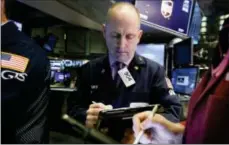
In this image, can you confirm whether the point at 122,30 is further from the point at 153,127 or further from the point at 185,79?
the point at 185,79

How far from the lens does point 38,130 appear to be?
48.2 inches

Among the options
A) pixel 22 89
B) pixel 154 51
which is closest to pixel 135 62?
pixel 22 89

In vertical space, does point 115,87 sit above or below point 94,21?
below

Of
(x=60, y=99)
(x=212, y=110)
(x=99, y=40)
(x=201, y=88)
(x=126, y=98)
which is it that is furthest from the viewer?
(x=99, y=40)

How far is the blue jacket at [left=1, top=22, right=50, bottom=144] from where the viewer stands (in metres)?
1.14

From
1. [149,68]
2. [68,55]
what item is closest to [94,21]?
[68,55]

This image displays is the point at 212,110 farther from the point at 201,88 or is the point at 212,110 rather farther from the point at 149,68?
the point at 149,68

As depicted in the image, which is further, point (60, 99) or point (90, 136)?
point (60, 99)

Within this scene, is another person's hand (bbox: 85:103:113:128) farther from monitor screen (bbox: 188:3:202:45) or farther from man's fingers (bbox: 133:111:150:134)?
monitor screen (bbox: 188:3:202:45)

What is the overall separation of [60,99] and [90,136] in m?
5.22

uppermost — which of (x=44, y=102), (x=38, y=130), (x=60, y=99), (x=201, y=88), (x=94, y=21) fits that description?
(x=94, y=21)

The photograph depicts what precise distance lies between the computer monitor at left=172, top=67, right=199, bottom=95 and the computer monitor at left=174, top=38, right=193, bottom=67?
14 centimetres

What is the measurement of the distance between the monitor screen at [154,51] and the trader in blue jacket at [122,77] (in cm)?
263

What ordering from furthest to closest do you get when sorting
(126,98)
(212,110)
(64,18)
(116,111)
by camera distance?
(64,18) < (126,98) < (116,111) < (212,110)
